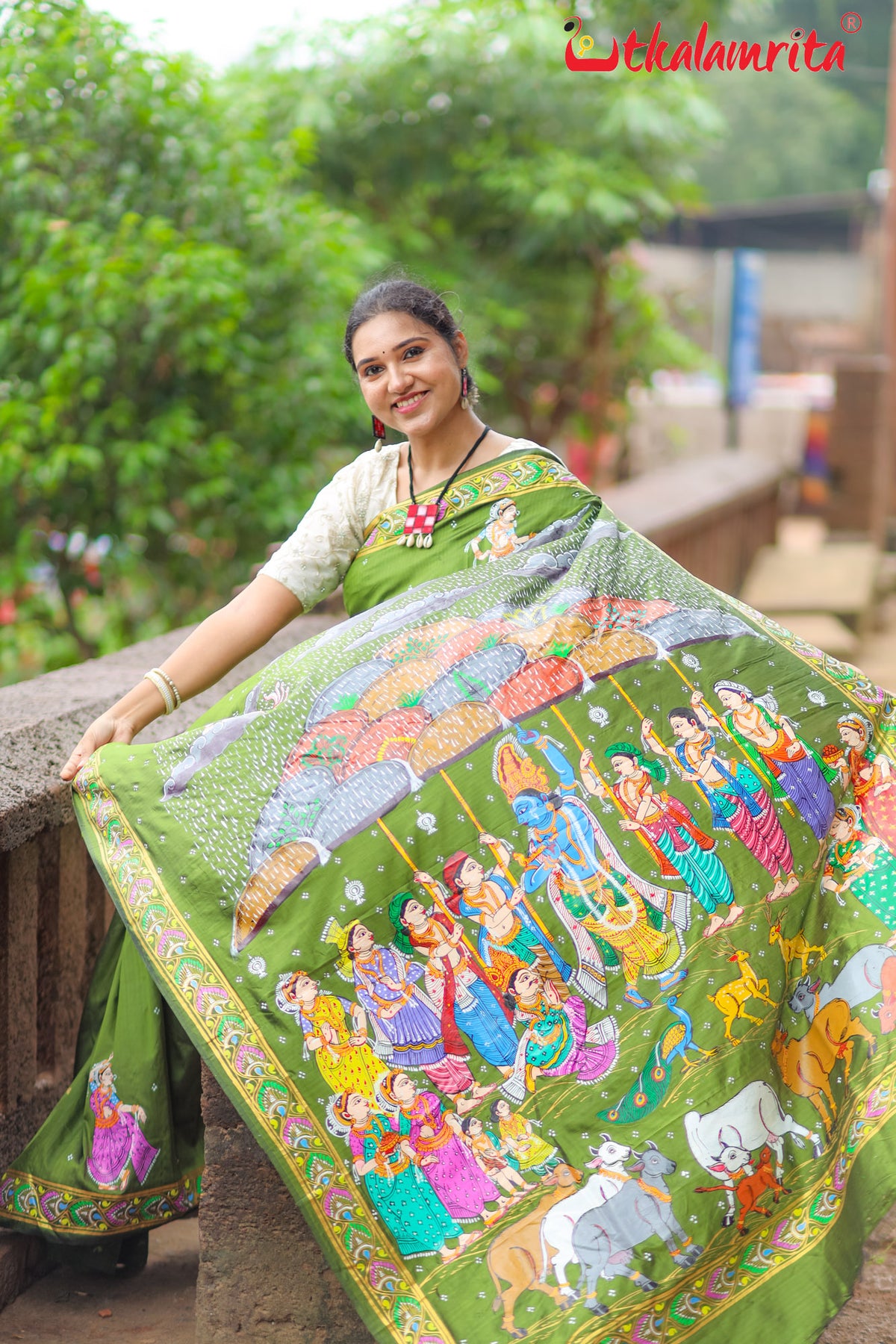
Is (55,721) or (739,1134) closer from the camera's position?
(739,1134)

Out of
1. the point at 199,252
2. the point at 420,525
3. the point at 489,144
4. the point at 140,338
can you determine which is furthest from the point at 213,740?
the point at 489,144

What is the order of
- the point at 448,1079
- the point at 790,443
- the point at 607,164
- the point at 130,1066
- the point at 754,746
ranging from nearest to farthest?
the point at 448,1079 → the point at 754,746 → the point at 130,1066 → the point at 607,164 → the point at 790,443

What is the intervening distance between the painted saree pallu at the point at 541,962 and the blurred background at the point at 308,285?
5.05ft

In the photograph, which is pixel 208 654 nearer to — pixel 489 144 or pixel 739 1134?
pixel 739 1134

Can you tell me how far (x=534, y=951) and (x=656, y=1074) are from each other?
0.77 feet

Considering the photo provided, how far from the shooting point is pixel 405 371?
7.36 ft

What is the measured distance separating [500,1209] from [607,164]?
6.33 meters

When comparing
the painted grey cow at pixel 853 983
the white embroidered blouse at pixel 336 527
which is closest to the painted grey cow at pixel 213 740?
the white embroidered blouse at pixel 336 527

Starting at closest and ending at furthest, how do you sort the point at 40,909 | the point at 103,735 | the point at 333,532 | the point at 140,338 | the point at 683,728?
the point at 683,728 → the point at 103,735 → the point at 333,532 → the point at 40,909 → the point at 140,338

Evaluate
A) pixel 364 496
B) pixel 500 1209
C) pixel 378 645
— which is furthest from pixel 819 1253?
pixel 364 496

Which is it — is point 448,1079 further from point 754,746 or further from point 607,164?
point 607,164

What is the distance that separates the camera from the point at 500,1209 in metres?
1.80

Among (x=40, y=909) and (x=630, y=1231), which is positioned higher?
(x=40, y=909)

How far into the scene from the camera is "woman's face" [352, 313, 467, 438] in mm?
2240
